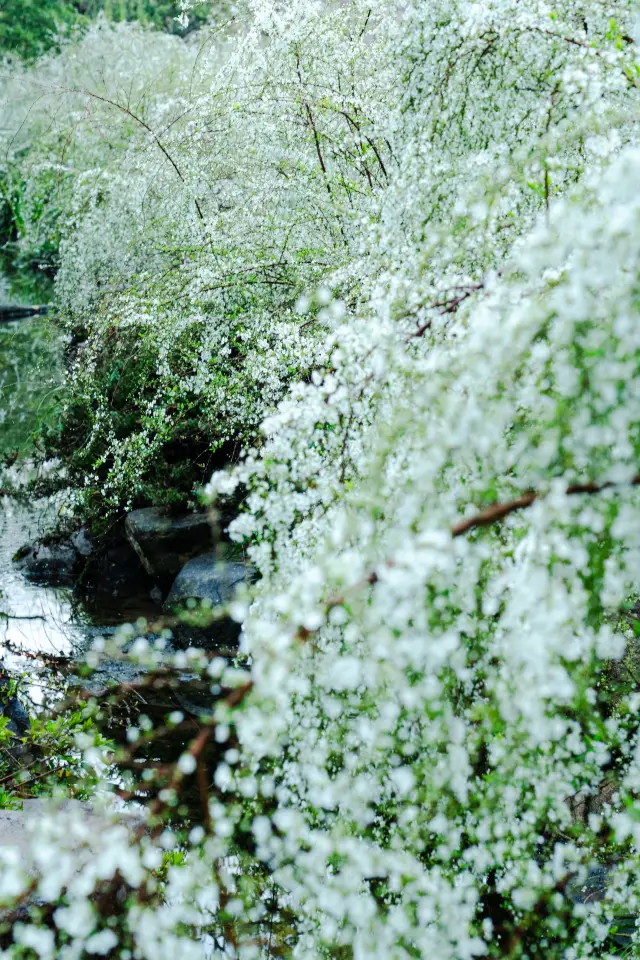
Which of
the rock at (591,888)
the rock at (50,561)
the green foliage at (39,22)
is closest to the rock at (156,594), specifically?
the rock at (50,561)

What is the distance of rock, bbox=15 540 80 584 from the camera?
8812mm

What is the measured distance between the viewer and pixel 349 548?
91.4 inches

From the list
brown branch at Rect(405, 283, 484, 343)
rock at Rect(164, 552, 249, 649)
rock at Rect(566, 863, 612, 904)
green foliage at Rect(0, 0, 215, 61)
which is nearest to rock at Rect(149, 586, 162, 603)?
rock at Rect(164, 552, 249, 649)

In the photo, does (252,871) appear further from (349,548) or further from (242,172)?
(242,172)

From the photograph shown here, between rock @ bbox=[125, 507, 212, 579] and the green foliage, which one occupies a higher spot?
the green foliage

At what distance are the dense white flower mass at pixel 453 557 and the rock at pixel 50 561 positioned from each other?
4.11 m

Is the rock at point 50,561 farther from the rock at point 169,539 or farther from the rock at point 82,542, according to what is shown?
the rock at point 169,539

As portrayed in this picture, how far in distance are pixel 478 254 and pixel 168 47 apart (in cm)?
1929

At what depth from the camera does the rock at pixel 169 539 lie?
8008mm

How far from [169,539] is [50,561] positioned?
1811mm

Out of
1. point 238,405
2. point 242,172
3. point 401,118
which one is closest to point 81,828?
point 401,118

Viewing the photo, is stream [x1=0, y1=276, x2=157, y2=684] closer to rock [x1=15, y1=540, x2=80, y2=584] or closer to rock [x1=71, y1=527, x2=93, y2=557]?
rock [x1=15, y1=540, x2=80, y2=584]

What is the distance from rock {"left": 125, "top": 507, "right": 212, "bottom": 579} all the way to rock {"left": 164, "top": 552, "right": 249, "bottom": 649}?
34 centimetres

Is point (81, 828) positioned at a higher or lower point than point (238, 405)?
higher
